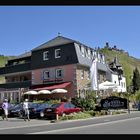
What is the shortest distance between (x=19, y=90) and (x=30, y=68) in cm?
407

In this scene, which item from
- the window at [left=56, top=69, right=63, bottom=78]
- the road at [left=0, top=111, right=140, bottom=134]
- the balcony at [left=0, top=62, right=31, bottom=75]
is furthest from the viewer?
the balcony at [left=0, top=62, right=31, bottom=75]

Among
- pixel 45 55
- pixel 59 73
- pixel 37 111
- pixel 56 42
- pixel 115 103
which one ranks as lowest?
pixel 37 111

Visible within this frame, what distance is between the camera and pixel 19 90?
56.0 metres

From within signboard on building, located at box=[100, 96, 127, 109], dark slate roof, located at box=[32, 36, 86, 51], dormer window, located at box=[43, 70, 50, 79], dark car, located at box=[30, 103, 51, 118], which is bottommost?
dark car, located at box=[30, 103, 51, 118]

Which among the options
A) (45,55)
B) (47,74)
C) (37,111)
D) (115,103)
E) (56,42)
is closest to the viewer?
(37,111)

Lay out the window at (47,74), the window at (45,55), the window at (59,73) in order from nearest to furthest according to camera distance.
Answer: the window at (59,73) < the window at (47,74) < the window at (45,55)

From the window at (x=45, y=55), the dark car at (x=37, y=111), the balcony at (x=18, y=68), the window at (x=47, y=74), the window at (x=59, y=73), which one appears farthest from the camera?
the balcony at (x=18, y=68)

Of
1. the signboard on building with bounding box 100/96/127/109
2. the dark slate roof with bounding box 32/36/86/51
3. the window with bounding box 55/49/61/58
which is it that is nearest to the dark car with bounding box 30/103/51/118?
the signboard on building with bounding box 100/96/127/109

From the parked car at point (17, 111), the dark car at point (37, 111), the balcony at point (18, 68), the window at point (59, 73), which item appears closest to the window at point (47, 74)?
the window at point (59, 73)

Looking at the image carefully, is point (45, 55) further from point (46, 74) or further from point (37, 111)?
point (37, 111)

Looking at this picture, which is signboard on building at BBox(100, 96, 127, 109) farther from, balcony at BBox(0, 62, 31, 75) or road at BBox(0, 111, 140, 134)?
balcony at BBox(0, 62, 31, 75)

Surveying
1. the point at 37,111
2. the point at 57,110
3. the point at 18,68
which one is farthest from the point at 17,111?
the point at 18,68

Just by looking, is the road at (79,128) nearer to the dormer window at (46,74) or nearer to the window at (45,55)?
the dormer window at (46,74)
